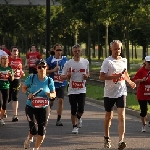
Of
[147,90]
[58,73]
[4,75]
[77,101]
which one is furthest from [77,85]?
[4,75]

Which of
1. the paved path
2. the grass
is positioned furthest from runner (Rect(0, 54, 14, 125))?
the grass

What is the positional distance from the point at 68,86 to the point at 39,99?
3.41 metres

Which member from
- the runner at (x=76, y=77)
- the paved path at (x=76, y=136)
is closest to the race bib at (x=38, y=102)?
the paved path at (x=76, y=136)

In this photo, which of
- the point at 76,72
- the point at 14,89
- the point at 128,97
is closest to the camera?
the point at 76,72

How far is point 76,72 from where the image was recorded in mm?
12602

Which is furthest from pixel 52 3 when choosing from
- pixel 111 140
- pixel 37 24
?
pixel 111 140

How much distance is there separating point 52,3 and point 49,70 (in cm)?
2386

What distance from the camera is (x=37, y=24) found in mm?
A: 59656

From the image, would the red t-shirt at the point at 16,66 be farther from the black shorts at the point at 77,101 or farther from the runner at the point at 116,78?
the runner at the point at 116,78

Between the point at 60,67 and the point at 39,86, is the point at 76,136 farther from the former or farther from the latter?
the point at 39,86

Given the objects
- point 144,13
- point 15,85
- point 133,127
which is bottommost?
point 133,127

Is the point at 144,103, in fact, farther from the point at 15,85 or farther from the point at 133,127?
the point at 15,85

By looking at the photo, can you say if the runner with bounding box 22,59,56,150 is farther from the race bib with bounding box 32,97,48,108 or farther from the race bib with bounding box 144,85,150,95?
the race bib with bounding box 144,85,150,95

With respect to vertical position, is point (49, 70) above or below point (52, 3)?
below
